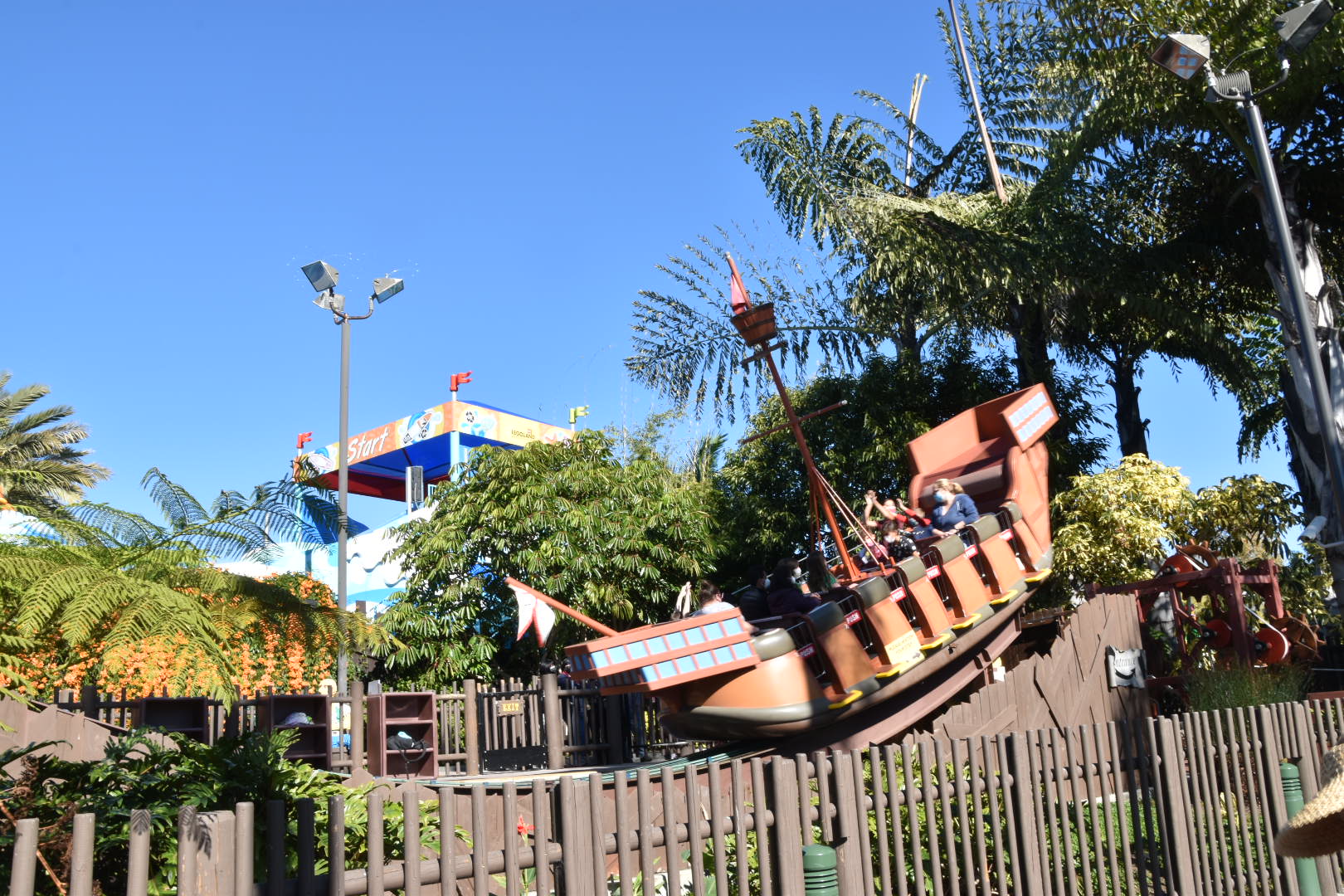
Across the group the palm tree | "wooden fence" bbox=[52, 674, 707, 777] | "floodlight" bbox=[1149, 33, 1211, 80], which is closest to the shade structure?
the palm tree

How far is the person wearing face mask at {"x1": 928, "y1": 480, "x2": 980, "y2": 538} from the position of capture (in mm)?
13000

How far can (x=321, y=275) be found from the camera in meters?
17.6

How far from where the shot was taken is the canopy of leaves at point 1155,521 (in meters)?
16.8

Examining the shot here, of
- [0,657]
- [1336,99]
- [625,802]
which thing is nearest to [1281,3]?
[1336,99]

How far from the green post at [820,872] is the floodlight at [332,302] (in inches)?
594

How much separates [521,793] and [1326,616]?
14.1 meters

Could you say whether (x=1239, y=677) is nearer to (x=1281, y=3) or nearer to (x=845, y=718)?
(x=845, y=718)

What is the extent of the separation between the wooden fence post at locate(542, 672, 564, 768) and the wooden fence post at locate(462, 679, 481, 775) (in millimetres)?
878

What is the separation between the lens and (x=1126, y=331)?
67.3ft

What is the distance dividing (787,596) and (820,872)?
311 inches

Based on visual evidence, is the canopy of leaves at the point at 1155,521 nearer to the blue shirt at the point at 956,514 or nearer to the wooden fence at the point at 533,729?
the blue shirt at the point at 956,514

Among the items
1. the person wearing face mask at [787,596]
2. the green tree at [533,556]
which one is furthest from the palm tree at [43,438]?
the person wearing face mask at [787,596]

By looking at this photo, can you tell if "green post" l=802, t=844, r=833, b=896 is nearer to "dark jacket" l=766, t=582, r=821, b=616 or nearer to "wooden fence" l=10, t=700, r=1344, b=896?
"wooden fence" l=10, t=700, r=1344, b=896

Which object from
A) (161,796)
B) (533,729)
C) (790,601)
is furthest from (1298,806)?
(533,729)
